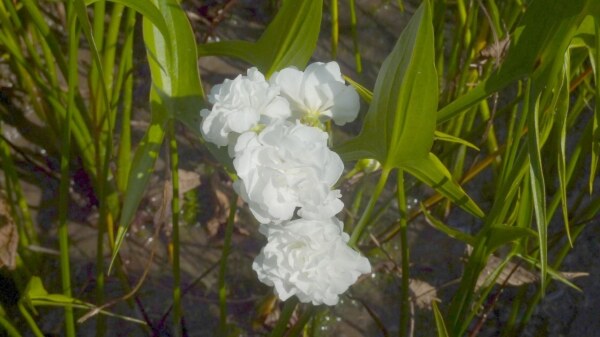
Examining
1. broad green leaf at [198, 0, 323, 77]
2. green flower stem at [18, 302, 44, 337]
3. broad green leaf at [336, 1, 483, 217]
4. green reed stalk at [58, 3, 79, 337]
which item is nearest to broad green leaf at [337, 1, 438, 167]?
broad green leaf at [336, 1, 483, 217]

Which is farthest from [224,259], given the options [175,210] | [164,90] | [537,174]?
[537,174]

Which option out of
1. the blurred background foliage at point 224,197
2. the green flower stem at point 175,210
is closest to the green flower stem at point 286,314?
the blurred background foliage at point 224,197

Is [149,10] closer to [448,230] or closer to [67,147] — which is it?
[67,147]

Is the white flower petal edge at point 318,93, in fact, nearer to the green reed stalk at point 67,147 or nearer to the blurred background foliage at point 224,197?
the blurred background foliage at point 224,197

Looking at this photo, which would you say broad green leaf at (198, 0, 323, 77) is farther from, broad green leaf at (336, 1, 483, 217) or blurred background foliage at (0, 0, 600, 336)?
broad green leaf at (336, 1, 483, 217)

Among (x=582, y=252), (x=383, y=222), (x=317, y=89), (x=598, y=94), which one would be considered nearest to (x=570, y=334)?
(x=582, y=252)

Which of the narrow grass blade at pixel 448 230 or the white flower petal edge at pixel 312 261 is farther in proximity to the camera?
the narrow grass blade at pixel 448 230

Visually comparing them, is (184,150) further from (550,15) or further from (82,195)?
(550,15)
